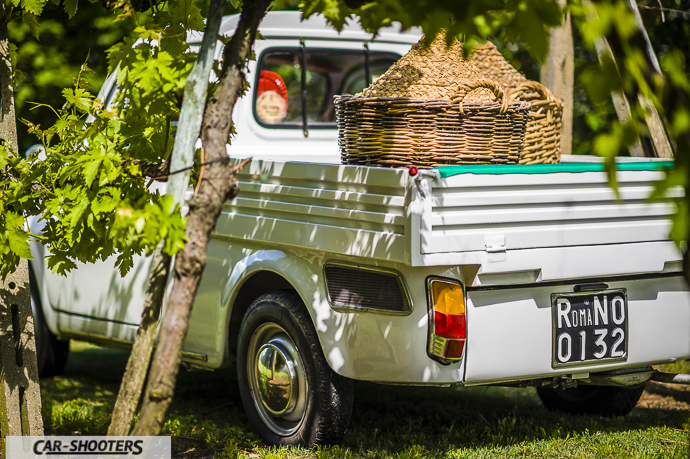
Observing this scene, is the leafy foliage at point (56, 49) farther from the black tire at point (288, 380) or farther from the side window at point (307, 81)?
the black tire at point (288, 380)

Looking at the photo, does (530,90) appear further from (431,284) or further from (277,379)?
(277,379)

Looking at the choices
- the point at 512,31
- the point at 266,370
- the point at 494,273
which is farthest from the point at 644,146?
the point at 512,31

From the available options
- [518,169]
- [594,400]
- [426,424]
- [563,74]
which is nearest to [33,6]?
[518,169]

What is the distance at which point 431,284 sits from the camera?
2.69 metres

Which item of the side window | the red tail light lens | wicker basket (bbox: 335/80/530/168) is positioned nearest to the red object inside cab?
the side window

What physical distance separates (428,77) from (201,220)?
1762 mm

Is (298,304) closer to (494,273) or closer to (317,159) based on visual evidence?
(494,273)

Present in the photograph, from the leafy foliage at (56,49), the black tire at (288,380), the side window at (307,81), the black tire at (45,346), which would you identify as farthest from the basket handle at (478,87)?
the leafy foliage at (56,49)

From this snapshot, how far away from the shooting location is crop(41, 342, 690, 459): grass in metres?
3.16

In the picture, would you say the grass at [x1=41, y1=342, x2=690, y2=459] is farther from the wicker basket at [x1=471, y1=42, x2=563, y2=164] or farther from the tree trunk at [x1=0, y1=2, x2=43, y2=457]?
the wicker basket at [x1=471, y1=42, x2=563, y2=164]

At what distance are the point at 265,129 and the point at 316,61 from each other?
2.31ft

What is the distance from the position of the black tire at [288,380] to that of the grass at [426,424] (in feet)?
0.30

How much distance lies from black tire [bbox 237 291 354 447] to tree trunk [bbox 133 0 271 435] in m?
1.22

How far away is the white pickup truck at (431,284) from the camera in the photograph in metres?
2.62
